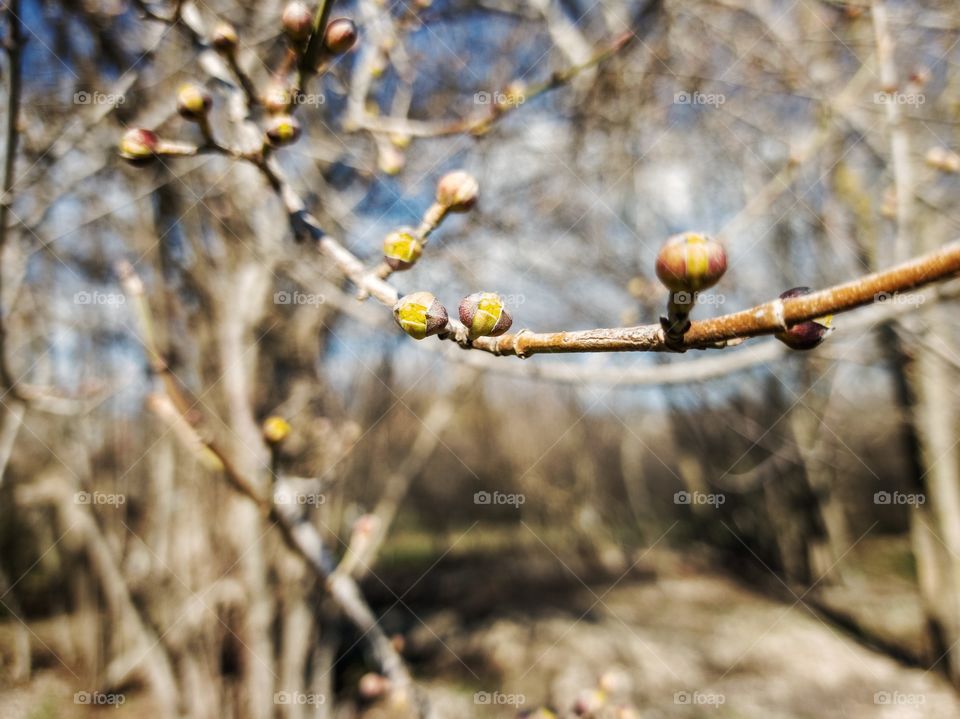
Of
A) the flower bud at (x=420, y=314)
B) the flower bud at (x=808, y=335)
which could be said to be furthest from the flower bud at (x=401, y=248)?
the flower bud at (x=808, y=335)

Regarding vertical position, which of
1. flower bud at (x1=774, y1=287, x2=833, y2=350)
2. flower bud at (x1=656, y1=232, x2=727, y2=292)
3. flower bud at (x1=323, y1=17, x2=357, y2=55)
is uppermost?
flower bud at (x1=323, y1=17, x2=357, y2=55)

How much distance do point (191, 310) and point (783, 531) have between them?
10.9 metres

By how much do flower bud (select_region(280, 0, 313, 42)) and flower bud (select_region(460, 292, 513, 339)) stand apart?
1.84ft

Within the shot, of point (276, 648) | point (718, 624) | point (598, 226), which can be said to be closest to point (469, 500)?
point (718, 624)

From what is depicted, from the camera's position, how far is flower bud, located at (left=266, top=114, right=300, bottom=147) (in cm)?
90

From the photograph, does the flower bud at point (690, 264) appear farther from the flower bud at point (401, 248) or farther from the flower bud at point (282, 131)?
the flower bud at point (282, 131)

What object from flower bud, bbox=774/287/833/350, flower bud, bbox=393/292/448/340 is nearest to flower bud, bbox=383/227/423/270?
flower bud, bbox=393/292/448/340

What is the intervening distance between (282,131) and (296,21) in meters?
0.17

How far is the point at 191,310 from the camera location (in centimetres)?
386

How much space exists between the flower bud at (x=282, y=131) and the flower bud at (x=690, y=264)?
0.67 metres

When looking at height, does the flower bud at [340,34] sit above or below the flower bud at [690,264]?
above

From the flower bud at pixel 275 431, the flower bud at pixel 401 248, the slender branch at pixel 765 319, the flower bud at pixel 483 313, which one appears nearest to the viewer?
the slender branch at pixel 765 319

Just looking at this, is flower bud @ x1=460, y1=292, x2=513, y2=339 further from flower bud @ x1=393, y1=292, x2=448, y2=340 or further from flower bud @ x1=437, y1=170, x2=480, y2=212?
flower bud @ x1=437, y1=170, x2=480, y2=212

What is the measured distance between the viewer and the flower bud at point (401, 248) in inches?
33.9
